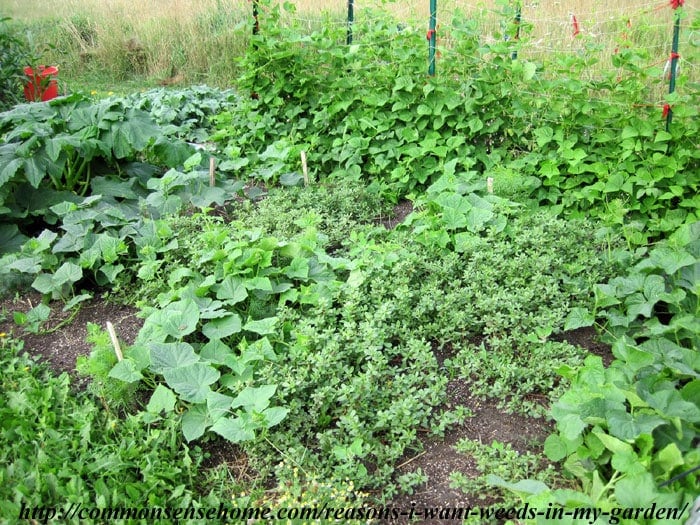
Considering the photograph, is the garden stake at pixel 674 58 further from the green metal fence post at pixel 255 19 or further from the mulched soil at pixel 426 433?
the green metal fence post at pixel 255 19

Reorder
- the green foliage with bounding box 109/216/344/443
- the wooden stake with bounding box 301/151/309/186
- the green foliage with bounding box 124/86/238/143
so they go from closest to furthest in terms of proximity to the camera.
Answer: the green foliage with bounding box 109/216/344/443
the wooden stake with bounding box 301/151/309/186
the green foliage with bounding box 124/86/238/143

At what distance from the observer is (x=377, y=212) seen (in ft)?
15.6

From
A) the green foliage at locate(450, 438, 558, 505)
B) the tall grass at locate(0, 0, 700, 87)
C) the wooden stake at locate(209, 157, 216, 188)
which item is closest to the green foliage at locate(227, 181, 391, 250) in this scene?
the wooden stake at locate(209, 157, 216, 188)

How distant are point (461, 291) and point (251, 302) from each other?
45.3 inches

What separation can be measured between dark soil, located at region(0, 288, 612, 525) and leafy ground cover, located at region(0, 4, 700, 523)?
1 cm

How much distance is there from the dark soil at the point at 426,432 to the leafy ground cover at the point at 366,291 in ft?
0.04

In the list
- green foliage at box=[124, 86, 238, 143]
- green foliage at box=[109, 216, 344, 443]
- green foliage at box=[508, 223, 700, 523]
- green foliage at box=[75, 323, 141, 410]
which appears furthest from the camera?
green foliage at box=[124, 86, 238, 143]

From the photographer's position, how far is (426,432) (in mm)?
2842

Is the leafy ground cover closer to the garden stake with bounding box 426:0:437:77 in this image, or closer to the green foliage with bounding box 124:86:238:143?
the garden stake with bounding box 426:0:437:77

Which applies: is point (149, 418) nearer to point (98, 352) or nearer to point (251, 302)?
point (98, 352)

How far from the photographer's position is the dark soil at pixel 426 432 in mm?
2545

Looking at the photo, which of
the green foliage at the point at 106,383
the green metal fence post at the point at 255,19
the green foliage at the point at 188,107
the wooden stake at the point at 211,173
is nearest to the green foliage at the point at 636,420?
the green foliage at the point at 106,383

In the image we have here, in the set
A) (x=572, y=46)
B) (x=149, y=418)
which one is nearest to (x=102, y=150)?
(x=149, y=418)

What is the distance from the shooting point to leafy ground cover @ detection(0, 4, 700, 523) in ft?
8.38
